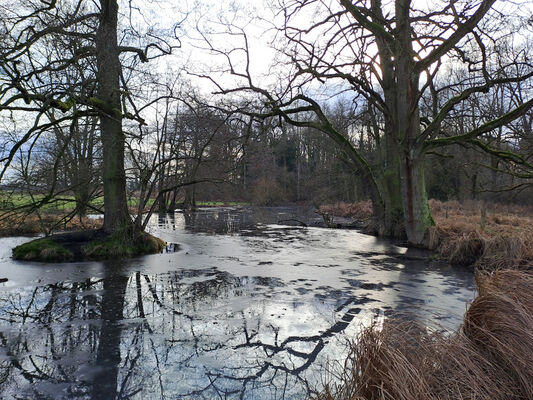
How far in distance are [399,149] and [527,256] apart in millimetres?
5391

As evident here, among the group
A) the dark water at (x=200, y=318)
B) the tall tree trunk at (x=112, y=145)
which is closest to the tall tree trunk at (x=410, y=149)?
the dark water at (x=200, y=318)

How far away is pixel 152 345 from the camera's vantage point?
198 inches

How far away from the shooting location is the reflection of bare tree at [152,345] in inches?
158

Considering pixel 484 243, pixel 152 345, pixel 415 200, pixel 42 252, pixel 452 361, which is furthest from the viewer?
pixel 415 200

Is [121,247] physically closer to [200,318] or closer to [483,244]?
[200,318]

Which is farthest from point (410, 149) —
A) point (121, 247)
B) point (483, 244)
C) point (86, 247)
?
point (86, 247)

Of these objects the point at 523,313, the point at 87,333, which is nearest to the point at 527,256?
the point at 523,313

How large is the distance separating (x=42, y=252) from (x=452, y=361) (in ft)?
37.9

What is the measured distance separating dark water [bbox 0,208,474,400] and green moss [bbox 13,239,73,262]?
52cm

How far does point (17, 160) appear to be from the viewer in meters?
11.1

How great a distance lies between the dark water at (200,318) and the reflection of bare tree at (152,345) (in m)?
0.02

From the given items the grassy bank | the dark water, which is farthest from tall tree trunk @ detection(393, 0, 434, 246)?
the dark water

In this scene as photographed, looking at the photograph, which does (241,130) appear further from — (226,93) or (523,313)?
(523,313)

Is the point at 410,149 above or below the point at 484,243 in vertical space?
above
